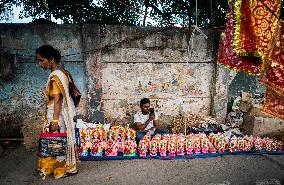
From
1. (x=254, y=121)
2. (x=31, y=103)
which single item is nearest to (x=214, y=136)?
(x=254, y=121)

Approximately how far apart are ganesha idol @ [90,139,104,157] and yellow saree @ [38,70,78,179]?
2.30 ft

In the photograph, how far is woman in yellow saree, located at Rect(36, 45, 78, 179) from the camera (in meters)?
3.75

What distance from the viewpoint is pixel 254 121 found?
582cm

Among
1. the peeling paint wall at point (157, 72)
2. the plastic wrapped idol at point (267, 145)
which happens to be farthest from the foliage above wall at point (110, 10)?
the plastic wrapped idol at point (267, 145)

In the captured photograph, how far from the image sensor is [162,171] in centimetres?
430

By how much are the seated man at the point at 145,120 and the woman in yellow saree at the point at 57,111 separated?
1.61 meters

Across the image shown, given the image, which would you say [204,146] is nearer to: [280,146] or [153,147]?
[153,147]

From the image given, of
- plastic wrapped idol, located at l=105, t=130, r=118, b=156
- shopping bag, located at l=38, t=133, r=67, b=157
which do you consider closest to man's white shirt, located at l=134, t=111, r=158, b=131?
plastic wrapped idol, located at l=105, t=130, r=118, b=156

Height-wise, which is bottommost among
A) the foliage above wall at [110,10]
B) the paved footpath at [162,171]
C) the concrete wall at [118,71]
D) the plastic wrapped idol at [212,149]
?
the paved footpath at [162,171]

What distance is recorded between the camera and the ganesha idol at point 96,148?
15.6ft

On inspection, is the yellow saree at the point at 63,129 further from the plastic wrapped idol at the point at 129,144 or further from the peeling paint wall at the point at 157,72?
the peeling paint wall at the point at 157,72

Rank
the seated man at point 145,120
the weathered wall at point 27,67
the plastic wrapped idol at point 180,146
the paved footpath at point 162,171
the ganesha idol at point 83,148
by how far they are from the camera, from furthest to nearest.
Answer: the weathered wall at point 27,67, the seated man at point 145,120, the plastic wrapped idol at point 180,146, the ganesha idol at point 83,148, the paved footpath at point 162,171

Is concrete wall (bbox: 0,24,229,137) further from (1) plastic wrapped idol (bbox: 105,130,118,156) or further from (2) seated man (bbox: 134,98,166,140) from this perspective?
(1) plastic wrapped idol (bbox: 105,130,118,156)

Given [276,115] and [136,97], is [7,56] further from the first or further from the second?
[276,115]
